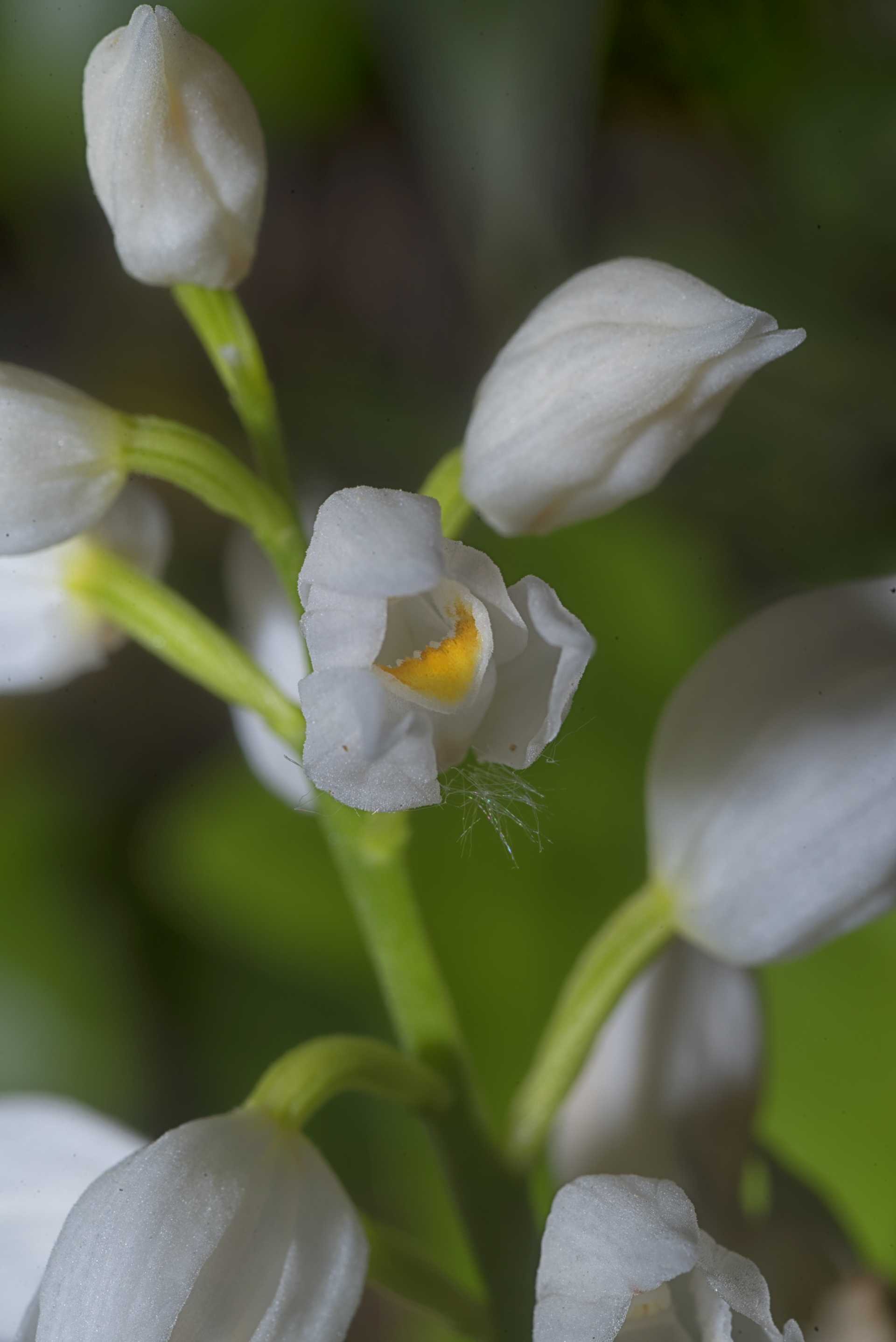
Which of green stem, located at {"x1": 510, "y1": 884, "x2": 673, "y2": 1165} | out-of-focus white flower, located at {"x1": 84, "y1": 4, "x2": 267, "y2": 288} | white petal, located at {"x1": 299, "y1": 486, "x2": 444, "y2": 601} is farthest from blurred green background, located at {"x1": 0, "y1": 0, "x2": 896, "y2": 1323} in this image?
white petal, located at {"x1": 299, "y1": 486, "x2": 444, "y2": 601}

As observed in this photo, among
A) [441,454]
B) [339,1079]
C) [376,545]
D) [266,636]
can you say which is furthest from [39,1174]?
[441,454]

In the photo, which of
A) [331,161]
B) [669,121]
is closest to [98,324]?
[331,161]

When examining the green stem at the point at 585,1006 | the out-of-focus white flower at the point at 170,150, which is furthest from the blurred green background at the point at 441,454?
the out-of-focus white flower at the point at 170,150

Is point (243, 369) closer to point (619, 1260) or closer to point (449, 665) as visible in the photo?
point (449, 665)

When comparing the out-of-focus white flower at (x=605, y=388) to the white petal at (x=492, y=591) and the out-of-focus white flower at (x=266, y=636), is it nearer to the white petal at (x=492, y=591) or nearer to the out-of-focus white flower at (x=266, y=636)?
the white petal at (x=492, y=591)

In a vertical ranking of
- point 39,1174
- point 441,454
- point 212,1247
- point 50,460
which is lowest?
point 441,454
